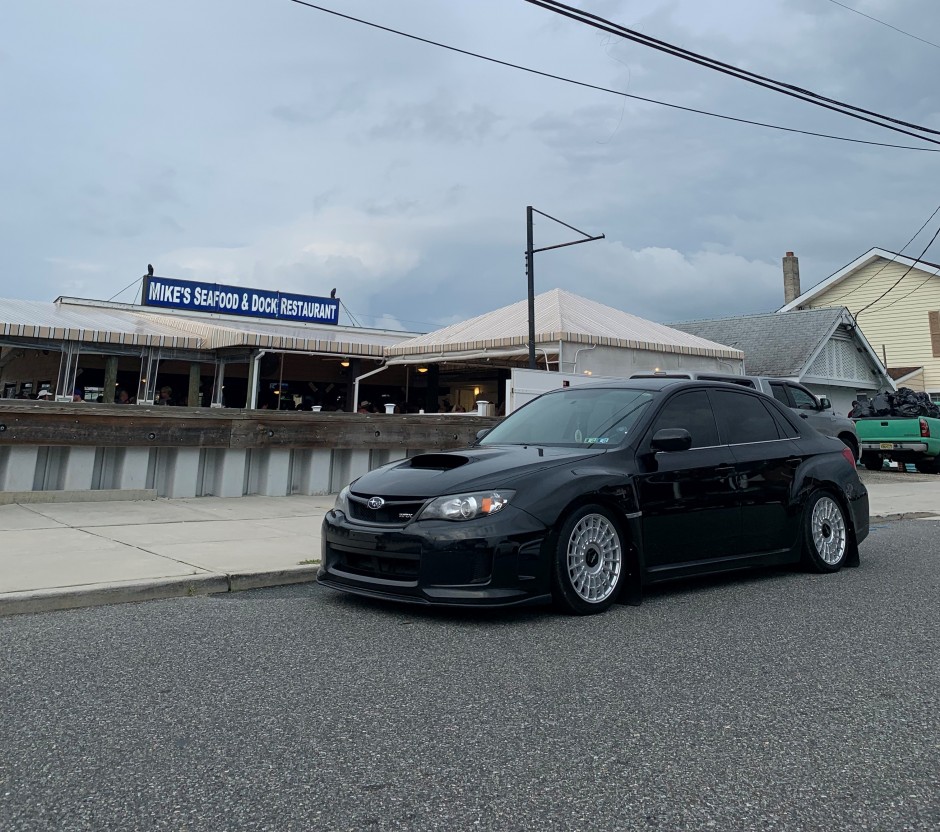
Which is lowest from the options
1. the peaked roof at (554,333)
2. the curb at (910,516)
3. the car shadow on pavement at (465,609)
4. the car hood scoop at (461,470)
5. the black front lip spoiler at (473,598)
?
the car shadow on pavement at (465,609)

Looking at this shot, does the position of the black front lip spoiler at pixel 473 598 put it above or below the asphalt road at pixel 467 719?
above

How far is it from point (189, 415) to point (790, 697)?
331 inches

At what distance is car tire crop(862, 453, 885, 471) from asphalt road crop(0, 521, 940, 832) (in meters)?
16.7

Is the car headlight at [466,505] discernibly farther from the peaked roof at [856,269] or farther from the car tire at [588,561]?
the peaked roof at [856,269]

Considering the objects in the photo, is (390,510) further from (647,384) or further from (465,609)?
(647,384)

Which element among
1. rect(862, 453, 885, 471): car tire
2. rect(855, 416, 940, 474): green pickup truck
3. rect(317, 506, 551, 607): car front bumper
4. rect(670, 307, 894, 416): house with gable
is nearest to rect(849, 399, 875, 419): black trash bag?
rect(855, 416, 940, 474): green pickup truck

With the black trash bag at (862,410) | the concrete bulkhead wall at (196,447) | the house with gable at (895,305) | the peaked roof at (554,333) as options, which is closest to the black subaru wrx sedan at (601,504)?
the concrete bulkhead wall at (196,447)

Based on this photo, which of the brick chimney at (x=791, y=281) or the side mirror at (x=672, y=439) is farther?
the brick chimney at (x=791, y=281)

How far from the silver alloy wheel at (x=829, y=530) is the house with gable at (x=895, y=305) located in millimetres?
26615

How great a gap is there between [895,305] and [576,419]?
1263 inches

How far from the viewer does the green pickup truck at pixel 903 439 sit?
737 inches

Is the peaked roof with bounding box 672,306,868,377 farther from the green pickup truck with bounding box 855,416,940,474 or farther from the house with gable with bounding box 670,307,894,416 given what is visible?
the green pickup truck with bounding box 855,416,940,474

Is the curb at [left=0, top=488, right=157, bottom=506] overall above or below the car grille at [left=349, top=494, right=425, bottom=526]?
above

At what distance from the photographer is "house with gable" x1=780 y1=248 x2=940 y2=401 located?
31.6 m
